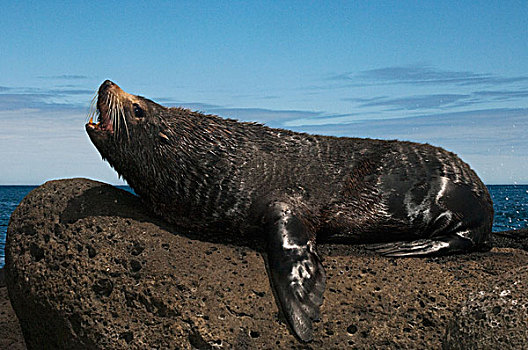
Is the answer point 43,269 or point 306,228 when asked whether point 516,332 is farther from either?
point 43,269

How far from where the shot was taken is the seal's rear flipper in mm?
7367

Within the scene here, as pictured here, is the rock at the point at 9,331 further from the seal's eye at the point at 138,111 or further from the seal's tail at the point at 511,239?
the seal's tail at the point at 511,239

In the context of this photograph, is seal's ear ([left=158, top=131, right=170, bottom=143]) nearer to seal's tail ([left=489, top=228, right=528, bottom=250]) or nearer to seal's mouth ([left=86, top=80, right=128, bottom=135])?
seal's mouth ([left=86, top=80, right=128, bottom=135])

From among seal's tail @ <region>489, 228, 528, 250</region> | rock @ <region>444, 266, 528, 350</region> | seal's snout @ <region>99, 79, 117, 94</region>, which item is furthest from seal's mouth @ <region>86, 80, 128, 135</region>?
seal's tail @ <region>489, 228, 528, 250</region>

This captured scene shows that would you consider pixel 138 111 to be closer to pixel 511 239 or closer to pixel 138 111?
pixel 138 111

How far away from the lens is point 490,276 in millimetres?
7004

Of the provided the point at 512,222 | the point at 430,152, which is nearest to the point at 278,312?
the point at 430,152

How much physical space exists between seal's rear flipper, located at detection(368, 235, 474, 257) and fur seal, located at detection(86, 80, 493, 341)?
0.01m

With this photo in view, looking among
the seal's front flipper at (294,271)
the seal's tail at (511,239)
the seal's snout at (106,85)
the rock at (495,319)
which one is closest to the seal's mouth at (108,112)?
the seal's snout at (106,85)

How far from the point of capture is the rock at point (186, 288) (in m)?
6.14

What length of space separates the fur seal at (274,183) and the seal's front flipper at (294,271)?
3.5 inches

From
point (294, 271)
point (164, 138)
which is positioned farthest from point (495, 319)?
point (164, 138)

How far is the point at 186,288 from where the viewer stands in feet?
20.9

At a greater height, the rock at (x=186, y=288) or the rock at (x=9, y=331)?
the rock at (x=186, y=288)
